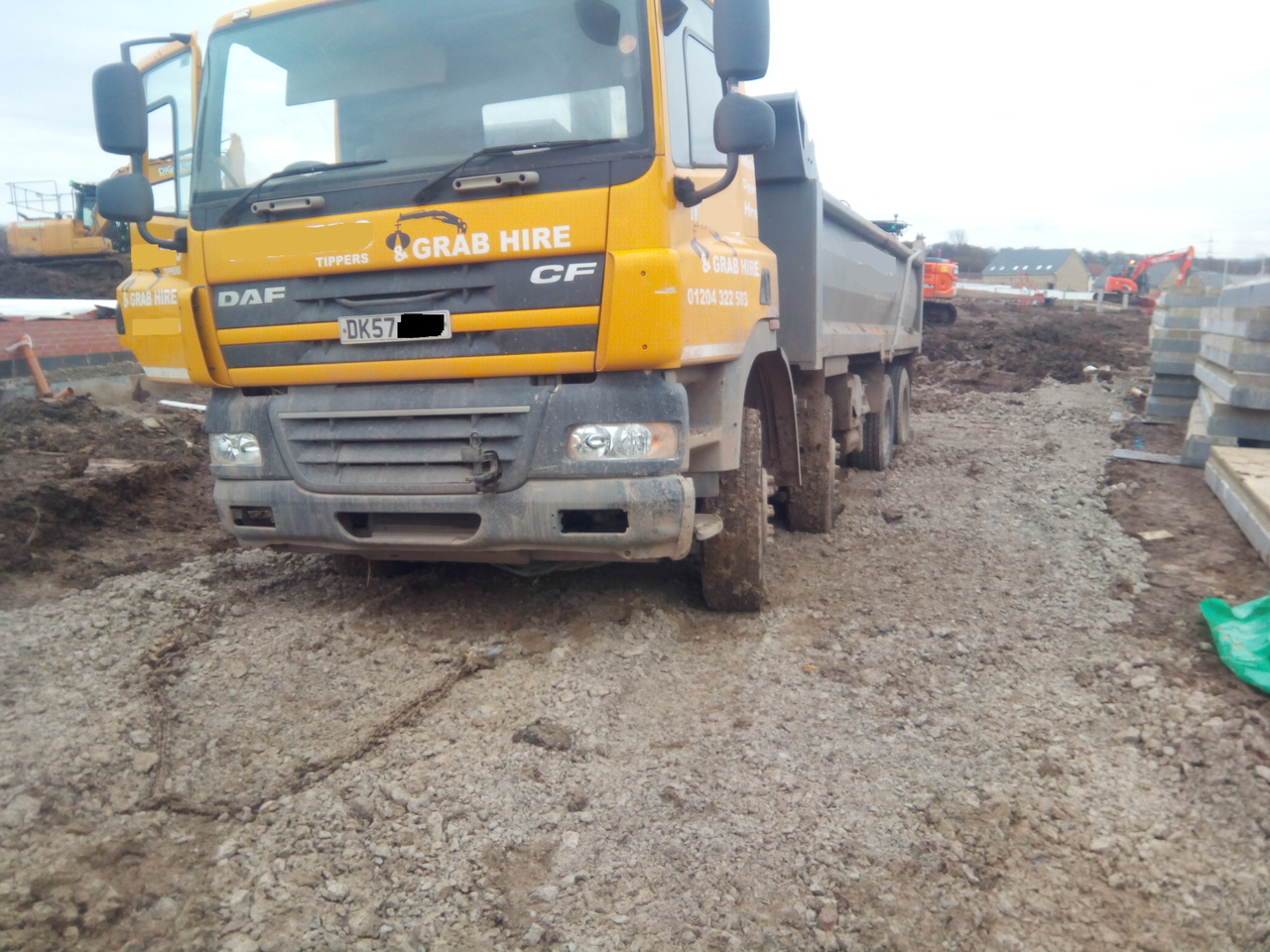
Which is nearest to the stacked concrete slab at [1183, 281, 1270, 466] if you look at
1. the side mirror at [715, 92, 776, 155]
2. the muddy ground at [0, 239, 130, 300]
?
the side mirror at [715, 92, 776, 155]

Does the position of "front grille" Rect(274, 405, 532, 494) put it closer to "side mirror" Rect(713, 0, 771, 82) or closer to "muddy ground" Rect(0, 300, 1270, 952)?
"muddy ground" Rect(0, 300, 1270, 952)

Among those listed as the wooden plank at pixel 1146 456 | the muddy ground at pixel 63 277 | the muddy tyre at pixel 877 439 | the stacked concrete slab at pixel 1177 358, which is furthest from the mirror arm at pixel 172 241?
the muddy ground at pixel 63 277

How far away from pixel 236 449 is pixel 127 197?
117 centimetres

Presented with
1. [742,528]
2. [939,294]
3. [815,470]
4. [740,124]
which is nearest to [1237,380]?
[815,470]

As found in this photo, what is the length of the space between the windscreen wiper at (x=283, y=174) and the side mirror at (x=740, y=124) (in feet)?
4.48

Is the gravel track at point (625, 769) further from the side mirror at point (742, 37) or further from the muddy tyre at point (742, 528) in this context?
the side mirror at point (742, 37)

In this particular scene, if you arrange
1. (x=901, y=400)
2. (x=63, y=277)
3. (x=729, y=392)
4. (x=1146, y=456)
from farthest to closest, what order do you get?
(x=63, y=277), (x=901, y=400), (x=1146, y=456), (x=729, y=392)

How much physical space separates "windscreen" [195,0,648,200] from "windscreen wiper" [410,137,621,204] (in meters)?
0.04

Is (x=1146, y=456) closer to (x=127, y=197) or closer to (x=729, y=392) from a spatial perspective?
(x=729, y=392)

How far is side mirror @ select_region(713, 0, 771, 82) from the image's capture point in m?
3.30

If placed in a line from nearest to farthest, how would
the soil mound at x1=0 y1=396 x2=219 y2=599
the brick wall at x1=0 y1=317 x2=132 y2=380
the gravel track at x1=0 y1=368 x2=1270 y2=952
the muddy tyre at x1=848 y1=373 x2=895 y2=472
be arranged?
the gravel track at x1=0 y1=368 x2=1270 y2=952
the soil mound at x1=0 y1=396 x2=219 y2=599
the muddy tyre at x1=848 y1=373 x2=895 y2=472
the brick wall at x1=0 y1=317 x2=132 y2=380

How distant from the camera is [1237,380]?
6.46 metres

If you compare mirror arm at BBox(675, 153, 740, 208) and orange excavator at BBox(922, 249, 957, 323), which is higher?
mirror arm at BBox(675, 153, 740, 208)

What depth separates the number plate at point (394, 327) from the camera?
11.6 ft
